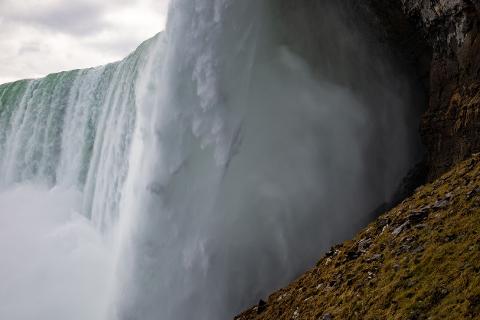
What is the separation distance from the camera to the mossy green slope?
8148 millimetres

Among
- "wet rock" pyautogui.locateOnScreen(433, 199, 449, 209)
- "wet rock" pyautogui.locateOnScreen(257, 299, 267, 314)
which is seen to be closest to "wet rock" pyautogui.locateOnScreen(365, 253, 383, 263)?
"wet rock" pyautogui.locateOnScreen(433, 199, 449, 209)

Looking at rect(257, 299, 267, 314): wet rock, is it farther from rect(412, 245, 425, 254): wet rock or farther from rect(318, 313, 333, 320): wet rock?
rect(412, 245, 425, 254): wet rock

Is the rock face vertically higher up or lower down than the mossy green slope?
higher up

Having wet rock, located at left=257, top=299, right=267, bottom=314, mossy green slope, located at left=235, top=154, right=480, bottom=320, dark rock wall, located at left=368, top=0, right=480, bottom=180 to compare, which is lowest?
wet rock, located at left=257, top=299, right=267, bottom=314

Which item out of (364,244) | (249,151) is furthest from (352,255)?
(249,151)

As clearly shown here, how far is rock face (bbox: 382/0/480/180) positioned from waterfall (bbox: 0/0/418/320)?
1769 millimetres

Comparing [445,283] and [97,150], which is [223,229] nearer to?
[445,283]

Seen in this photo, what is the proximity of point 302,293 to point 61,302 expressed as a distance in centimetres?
1397

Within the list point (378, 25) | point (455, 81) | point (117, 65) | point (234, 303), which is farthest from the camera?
point (117, 65)

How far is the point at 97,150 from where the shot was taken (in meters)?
30.2

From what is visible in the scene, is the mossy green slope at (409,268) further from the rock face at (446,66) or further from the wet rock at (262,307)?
the rock face at (446,66)

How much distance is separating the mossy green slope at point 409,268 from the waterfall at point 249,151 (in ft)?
13.0

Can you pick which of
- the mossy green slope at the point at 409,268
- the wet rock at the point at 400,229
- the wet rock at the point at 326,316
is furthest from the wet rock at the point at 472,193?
the wet rock at the point at 326,316

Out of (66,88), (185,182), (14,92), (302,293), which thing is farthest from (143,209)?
(14,92)
